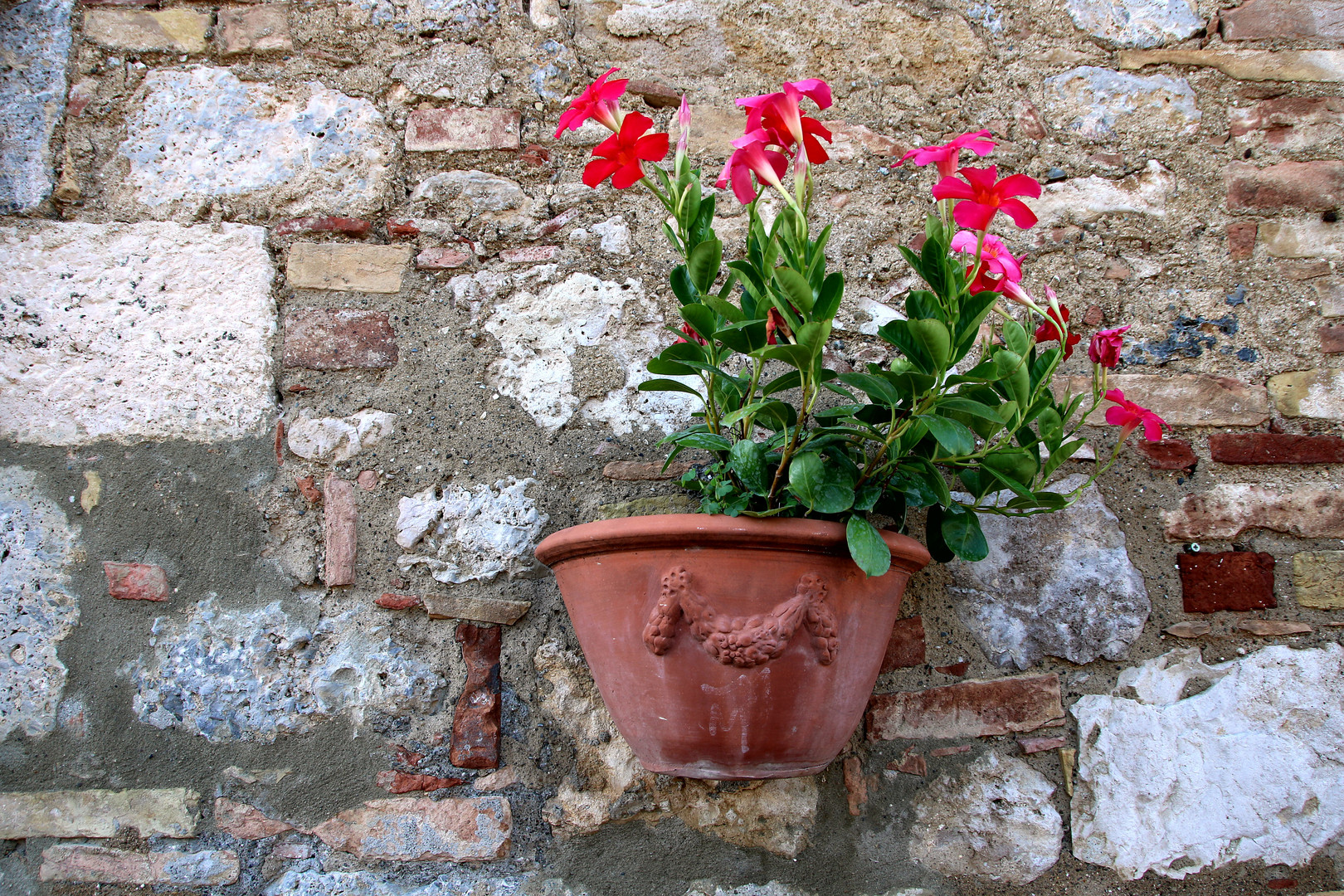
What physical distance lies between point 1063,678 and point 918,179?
866 millimetres

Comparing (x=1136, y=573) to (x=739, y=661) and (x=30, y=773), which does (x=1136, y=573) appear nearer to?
(x=739, y=661)

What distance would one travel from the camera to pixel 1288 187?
1465mm

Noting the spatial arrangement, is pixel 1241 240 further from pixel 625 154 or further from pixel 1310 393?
pixel 625 154

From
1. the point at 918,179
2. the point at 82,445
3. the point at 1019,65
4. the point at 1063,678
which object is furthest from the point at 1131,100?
the point at 82,445

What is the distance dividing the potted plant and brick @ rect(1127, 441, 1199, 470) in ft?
0.89

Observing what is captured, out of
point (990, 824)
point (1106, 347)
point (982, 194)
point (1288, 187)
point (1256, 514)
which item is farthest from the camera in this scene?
point (1288, 187)

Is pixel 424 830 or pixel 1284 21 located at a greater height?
pixel 1284 21

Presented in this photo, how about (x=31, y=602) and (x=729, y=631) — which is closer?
(x=729, y=631)

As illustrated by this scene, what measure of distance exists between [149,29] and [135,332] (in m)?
0.57

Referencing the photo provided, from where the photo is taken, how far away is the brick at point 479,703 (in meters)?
1.27

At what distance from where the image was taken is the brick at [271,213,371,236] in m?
1.46

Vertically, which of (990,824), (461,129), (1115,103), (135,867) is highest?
(1115,103)

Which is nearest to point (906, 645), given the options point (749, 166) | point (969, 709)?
point (969, 709)

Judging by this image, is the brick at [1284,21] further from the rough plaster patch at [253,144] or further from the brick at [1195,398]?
the rough plaster patch at [253,144]
